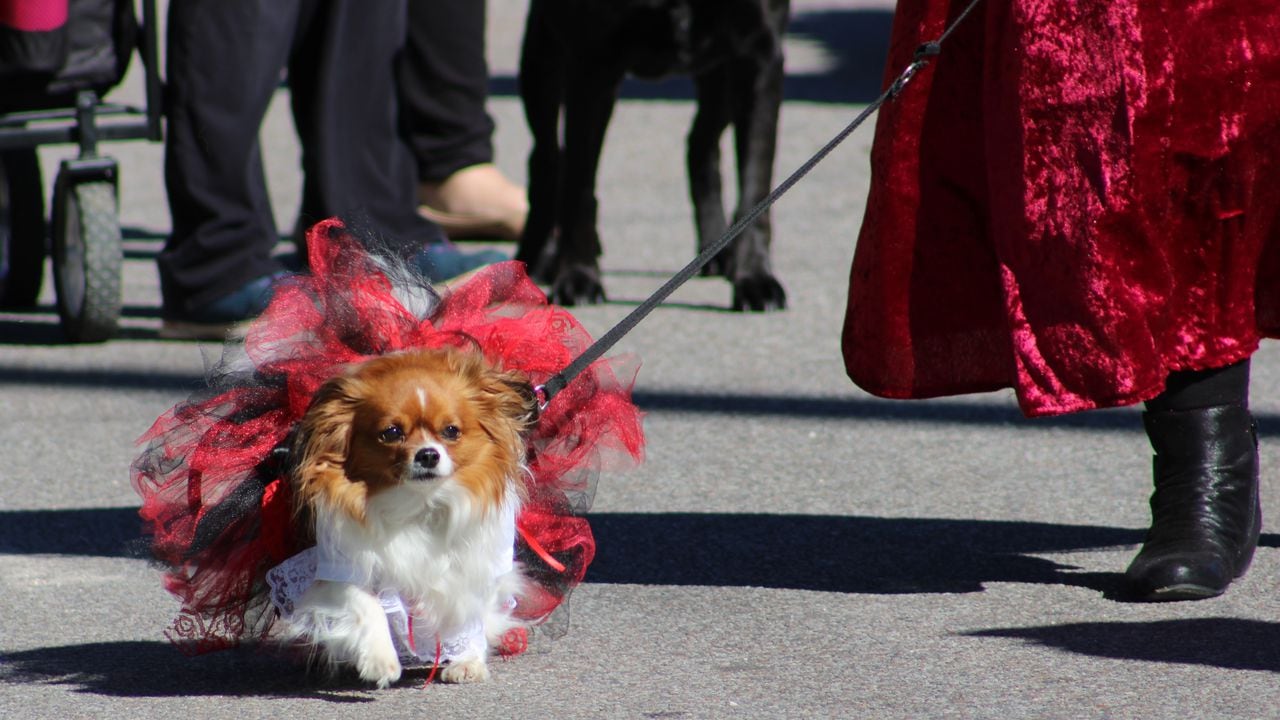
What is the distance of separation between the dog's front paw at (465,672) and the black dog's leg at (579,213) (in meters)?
3.05

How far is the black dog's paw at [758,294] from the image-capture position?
565cm

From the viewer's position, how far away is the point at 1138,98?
115 inches

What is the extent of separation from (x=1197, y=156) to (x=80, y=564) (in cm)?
211

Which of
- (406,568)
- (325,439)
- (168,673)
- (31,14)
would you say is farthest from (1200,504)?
(31,14)

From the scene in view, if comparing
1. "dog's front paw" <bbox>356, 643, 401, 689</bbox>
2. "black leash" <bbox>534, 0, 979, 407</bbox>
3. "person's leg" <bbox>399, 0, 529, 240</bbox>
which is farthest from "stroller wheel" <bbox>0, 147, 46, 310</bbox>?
"dog's front paw" <bbox>356, 643, 401, 689</bbox>

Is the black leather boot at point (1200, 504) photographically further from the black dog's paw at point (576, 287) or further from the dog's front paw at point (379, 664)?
the black dog's paw at point (576, 287)

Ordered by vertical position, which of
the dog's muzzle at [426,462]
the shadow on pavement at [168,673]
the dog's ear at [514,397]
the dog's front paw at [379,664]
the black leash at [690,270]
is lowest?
the shadow on pavement at [168,673]

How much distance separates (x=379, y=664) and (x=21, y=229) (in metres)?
3.54

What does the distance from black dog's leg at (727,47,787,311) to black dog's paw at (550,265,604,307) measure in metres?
0.45

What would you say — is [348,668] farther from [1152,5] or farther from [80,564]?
[1152,5]

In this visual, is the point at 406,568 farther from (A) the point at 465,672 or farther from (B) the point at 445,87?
(B) the point at 445,87

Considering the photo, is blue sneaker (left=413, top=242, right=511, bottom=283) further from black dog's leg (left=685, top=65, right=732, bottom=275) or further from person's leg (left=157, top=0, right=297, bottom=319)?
black dog's leg (left=685, top=65, right=732, bottom=275)

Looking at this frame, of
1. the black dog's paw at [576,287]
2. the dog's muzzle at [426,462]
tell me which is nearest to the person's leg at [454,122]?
the black dog's paw at [576,287]

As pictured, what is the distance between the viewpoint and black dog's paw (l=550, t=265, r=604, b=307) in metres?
5.69
